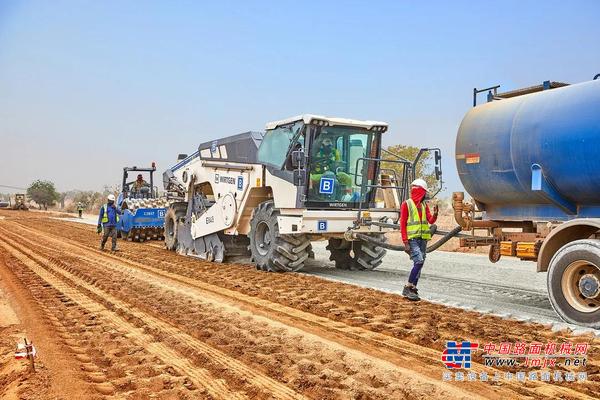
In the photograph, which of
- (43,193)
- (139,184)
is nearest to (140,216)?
(139,184)

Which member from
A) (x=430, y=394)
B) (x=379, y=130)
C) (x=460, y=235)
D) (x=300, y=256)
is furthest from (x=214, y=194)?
(x=430, y=394)

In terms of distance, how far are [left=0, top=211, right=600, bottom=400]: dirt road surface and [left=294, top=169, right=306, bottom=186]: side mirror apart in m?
1.80

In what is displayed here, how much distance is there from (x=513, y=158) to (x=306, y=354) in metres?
3.93

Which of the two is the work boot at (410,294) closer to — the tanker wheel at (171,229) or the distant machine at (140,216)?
the tanker wheel at (171,229)

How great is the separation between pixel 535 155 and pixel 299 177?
4.55 m

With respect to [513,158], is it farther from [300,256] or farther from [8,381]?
[8,381]

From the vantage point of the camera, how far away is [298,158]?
→ 413 inches

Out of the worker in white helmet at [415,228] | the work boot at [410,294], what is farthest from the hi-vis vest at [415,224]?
the work boot at [410,294]

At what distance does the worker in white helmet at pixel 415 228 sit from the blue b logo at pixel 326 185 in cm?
300

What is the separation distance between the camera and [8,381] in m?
4.55

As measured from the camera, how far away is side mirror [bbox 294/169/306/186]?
10.7 m

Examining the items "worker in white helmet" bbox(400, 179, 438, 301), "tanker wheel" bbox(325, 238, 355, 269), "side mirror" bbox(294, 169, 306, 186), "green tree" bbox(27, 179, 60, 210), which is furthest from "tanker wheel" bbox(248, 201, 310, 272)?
"green tree" bbox(27, 179, 60, 210)

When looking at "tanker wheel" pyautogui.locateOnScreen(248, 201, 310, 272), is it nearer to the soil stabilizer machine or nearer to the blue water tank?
the soil stabilizer machine

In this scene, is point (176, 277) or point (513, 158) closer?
point (513, 158)
